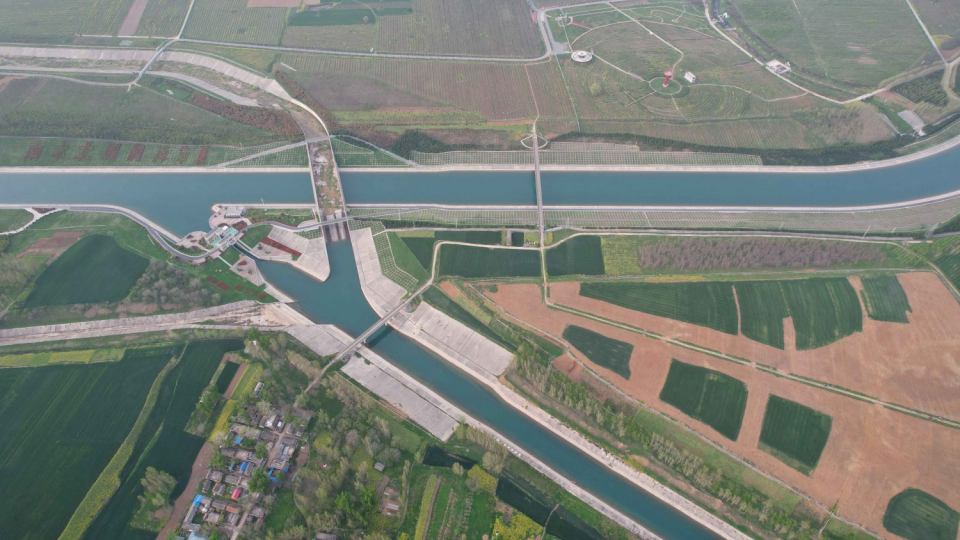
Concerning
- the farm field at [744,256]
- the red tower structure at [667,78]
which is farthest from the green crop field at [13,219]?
the red tower structure at [667,78]

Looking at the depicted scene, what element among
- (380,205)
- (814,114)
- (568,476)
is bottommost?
(568,476)

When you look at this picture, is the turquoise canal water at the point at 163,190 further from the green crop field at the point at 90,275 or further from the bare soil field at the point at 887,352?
the bare soil field at the point at 887,352

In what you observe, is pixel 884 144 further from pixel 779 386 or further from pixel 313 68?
pixel 313 68

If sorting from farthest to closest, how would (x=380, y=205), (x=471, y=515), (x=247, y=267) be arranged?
(x=380, y=205)
(x=247, y=267)
(x=471, y=515)

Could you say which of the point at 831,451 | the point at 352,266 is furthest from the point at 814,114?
the point at 352,266

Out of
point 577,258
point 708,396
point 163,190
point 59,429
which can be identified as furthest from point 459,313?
point 163,190

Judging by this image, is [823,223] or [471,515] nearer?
[471,515]

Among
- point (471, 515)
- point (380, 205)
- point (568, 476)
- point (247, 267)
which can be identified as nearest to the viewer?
point (471, 515)

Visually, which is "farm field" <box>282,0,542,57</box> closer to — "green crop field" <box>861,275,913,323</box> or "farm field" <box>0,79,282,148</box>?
"farm field" <box>0,79,282,148</box>
